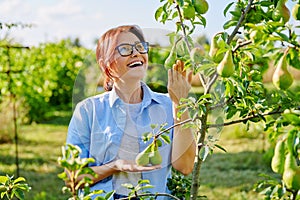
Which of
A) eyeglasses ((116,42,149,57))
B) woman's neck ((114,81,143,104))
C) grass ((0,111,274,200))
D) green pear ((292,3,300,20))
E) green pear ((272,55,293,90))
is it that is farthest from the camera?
grass ((0,111,274,200))

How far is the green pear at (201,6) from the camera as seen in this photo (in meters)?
1.31

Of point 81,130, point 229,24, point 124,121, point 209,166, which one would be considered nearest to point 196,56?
point 229,24

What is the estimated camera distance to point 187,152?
170 centimetres

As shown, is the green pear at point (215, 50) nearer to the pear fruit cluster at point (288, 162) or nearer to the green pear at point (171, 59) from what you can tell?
the green pear at point (171, 59)

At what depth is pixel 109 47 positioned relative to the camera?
167cm

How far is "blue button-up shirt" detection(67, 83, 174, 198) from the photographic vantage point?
5.56 feet

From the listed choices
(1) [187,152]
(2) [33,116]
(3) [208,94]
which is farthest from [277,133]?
(2) [33,116]

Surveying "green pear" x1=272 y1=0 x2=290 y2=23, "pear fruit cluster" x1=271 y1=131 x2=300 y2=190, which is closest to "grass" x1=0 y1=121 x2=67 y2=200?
"green pear" x1=272 y1=0 x2=290 y2=23

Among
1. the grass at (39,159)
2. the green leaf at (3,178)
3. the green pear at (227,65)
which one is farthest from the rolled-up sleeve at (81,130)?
the grass at (39,159)

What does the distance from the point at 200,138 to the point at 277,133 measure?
33cm

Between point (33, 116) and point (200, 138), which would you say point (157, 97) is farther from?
point (33, 116)

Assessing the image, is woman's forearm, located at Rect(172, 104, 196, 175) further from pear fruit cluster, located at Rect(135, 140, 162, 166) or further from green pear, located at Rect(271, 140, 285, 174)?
green pear, located at Rect(271, 140, 285, 174)

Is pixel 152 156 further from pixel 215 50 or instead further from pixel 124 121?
pixel 124 121

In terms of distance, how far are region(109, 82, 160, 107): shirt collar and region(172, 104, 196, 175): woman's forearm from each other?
0.46 ft
